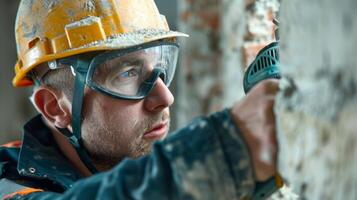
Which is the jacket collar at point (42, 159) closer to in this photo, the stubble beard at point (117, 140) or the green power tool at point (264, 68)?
the stubble beard at point (117, 140)

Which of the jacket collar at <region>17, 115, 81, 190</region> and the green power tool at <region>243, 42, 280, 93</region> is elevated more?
the green power tool at <region>243, 42, 280, 93</region>

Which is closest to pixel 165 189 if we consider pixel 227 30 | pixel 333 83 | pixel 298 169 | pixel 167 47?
pixel 298 169

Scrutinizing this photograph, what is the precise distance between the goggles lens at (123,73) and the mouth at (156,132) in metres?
0.15

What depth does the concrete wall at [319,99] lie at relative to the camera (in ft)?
3.52

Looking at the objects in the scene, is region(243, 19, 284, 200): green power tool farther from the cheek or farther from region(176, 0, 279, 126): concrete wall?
region(176, 0, 279, 126): concrete wall

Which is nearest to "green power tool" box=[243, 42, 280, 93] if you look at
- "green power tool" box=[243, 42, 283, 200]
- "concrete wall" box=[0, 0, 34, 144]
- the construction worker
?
"green power tool" box=[243, 42, 283, 200]

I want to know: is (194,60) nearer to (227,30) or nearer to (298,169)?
(227,30)

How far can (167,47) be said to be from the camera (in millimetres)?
2561

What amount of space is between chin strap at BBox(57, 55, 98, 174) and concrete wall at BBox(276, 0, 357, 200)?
123 cm

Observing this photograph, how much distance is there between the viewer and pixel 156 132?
2.43 m

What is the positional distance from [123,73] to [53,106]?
0.38 m

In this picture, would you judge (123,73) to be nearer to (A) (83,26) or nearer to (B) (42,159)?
(A) (83,26)

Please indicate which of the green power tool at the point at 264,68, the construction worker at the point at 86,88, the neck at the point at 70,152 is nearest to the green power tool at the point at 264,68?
the green power tool at the point at 264,68

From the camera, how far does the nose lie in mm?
2385
